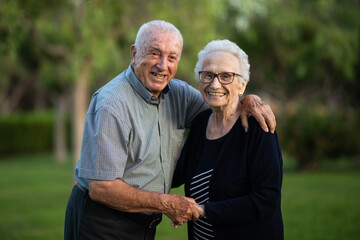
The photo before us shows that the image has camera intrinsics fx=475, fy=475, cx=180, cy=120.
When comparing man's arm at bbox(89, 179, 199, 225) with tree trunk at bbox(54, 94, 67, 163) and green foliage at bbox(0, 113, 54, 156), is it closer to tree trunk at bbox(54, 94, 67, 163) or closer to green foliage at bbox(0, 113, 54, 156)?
tree trunk at bbox(54, 94, 67, 163)

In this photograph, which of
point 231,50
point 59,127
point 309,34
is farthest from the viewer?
point 59,127

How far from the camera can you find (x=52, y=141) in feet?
84.4

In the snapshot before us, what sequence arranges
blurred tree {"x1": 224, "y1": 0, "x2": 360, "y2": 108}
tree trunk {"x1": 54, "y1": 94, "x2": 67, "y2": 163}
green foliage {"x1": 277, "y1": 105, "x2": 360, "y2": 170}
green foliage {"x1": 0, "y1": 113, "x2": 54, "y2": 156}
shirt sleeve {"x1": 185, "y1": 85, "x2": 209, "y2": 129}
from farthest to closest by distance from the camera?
green foliage {"x1": 0, "y1": 113, "x2": 54, "y2": 156} → tree trunk {"x1": 54, "y1": 94, "x2": 67, "y2": 163} → blurred tree {"x1": 224, "y1": 0, "x2": 360, "y2": 108} → green foliage {"x1": 277, "y1": 105, "x2": 360, "y2": 170} → shirt sleeve {"x1": 185, "y1": 85, "x2": 209, "y2": 129}

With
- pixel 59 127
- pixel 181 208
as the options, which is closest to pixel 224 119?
pixel 181 208

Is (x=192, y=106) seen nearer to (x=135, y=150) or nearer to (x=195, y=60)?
A: (x=135, y=150)

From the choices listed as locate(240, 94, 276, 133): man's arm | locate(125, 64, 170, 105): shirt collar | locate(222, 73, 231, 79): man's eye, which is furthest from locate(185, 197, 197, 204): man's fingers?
locate(222, 73, 231, 79): man's eye

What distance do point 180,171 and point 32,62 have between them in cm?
1442

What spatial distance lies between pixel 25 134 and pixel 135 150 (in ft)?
74.9

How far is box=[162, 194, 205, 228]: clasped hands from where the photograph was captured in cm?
275

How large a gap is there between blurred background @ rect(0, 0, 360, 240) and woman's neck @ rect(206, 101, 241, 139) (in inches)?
163

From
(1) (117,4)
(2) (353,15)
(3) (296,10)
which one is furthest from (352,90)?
(1) (117,4)

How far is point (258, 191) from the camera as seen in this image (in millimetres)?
2660

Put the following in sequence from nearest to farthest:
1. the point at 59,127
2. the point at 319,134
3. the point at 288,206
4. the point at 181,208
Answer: the point at 181,208 → the point at 288,206 → the point at 319,134 → the point at 59,127

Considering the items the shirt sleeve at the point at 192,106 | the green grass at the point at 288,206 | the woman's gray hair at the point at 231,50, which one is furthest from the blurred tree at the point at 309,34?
the woman's gray hair at the point at 231,50
